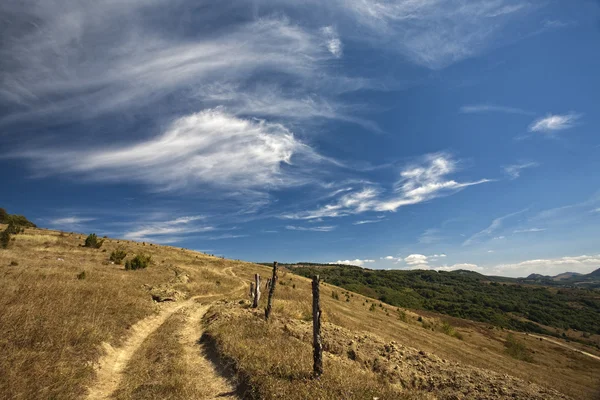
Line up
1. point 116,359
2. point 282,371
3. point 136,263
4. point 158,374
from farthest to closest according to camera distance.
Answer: point 136,263
point 116,359
point 158,374
point 282,371

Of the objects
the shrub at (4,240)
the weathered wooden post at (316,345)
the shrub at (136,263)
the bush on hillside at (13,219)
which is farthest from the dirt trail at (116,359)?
the bush on hillside at (13,219)

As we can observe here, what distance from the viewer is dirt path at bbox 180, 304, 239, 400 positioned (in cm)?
1116

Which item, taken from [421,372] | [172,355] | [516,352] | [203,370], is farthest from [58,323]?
[516,352]

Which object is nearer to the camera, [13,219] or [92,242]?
[92,242]

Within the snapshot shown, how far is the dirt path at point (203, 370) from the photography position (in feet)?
36.6

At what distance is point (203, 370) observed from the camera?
541 inches

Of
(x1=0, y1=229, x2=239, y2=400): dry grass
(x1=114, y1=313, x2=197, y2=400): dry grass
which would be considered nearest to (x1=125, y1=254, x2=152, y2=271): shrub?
(x1=0, y1=229, x2=239, y2=400): dry grass

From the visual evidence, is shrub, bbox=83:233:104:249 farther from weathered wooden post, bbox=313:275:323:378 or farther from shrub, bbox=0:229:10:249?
weathered wooden post, bbox=313:275:323:378

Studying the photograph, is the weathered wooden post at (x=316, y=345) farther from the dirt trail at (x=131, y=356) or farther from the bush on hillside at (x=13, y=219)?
the bush on hillside at (x=13, y=219)

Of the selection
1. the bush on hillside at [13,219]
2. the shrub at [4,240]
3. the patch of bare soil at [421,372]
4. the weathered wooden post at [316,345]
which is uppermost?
the bush on hillside at [13,219]

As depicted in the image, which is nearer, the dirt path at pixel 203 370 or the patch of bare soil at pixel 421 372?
the dirt path at pixel 203 370

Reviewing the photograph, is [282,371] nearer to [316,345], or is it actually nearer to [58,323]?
[316,345]

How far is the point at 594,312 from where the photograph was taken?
182125mm

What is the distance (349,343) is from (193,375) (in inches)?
509
